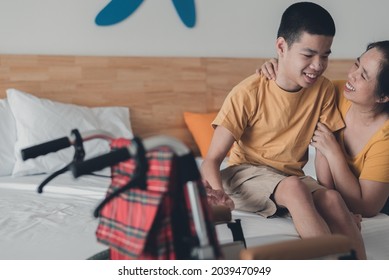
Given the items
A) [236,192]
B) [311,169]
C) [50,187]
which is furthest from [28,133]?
[311,169]

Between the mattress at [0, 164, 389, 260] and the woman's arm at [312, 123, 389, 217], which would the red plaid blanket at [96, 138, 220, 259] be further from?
the woman's arm at [312, 123, 389, 217]

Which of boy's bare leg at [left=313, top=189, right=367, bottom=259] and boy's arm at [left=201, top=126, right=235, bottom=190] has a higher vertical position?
boy's arm at [left=201, top=126, right=235, bottom=190]

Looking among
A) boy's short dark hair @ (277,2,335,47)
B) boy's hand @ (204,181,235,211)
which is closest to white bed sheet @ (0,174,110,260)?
boy's hand @ (204,181,235,211)

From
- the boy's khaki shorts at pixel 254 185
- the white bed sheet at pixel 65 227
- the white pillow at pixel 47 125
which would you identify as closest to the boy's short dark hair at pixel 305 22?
the boy's khaki shorts at pixel 254 185

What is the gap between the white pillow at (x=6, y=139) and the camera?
2434 mm

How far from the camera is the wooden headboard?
108 inches

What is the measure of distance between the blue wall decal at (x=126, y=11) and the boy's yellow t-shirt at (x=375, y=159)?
151cm

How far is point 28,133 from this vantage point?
2.46 metres

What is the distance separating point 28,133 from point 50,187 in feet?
1.31

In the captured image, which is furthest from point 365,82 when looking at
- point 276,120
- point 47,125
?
point 47,125

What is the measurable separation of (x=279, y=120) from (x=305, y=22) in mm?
322

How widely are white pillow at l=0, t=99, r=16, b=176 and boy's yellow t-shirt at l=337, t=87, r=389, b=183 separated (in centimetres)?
148
